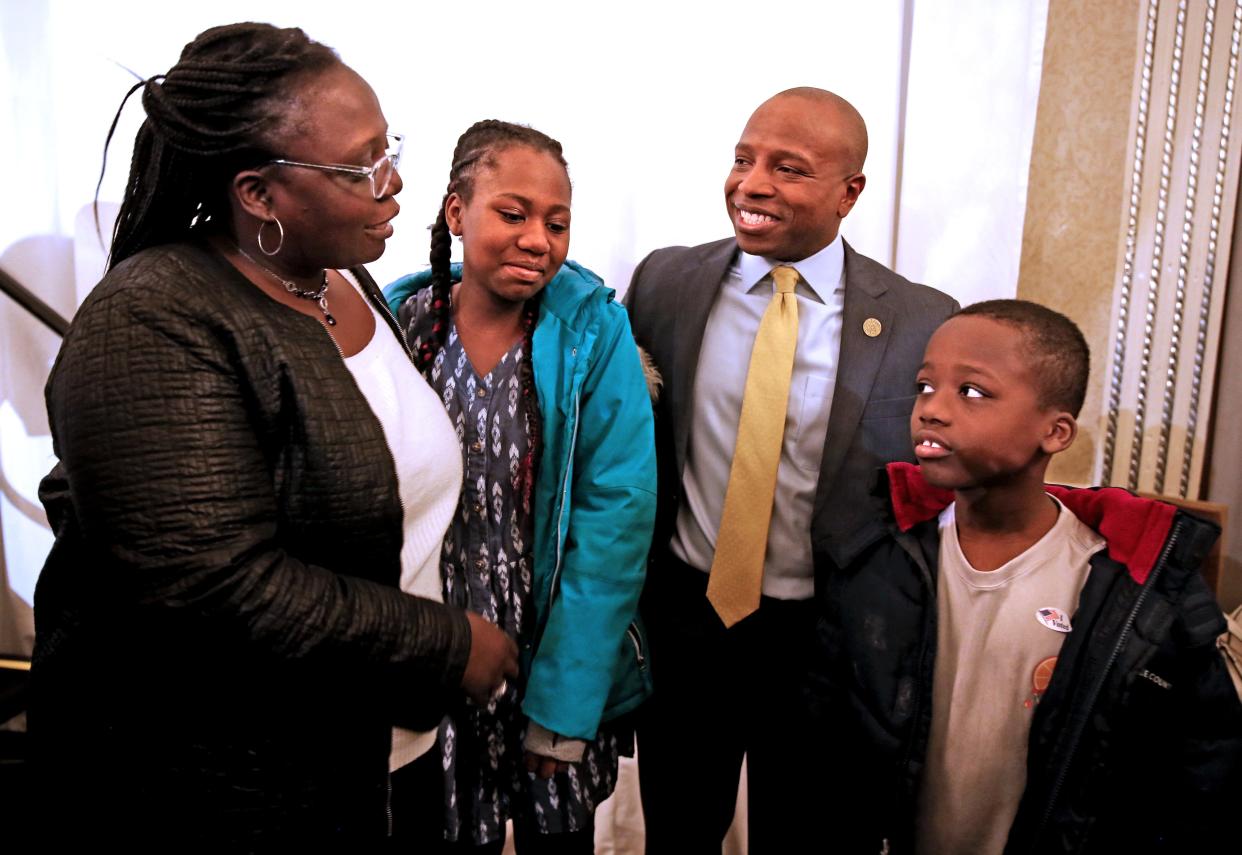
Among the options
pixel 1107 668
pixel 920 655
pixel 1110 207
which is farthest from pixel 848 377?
pixel 1110 207

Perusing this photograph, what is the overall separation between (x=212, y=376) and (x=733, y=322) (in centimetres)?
97

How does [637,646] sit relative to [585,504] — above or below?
below

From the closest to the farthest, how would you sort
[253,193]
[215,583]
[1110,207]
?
1. [215,583]
2. [253,193]
3. [1110,207]

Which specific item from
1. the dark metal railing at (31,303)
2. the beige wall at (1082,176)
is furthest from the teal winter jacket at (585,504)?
the dark metal railing at (31,303)

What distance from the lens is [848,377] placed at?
1.53 metres

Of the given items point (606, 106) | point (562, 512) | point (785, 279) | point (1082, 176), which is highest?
point (606, 106)

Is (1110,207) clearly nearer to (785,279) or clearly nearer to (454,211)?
(785,279)

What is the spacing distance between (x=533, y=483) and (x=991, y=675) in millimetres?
698

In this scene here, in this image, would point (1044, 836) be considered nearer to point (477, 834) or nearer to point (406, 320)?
point (477, 834)

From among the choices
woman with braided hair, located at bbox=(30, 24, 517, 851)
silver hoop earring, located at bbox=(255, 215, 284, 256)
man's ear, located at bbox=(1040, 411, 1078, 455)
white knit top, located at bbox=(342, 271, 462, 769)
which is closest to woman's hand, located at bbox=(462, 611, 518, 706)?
woman with braided hair, located at bbox=(30, 24, 517, 851)

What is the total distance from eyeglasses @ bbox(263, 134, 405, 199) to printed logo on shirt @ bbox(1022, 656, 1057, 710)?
103 centimetres

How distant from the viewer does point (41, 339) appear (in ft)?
7.20

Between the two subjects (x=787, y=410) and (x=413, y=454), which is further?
(x=787, y=410)

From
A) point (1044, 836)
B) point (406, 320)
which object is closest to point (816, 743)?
point (1044, 836)
